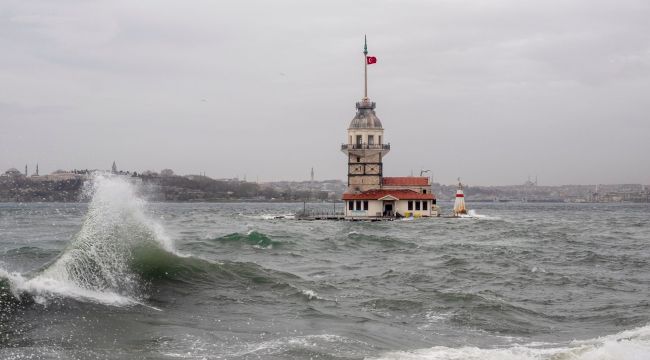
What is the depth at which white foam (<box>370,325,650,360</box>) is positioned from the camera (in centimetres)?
1292

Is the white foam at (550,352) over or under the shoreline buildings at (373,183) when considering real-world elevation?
under

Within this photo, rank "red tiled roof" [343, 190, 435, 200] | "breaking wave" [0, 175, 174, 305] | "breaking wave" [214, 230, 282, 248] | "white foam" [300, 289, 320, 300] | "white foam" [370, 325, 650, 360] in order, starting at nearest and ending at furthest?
1. "white foam" [370, 325, 650, 360]
2. "breaking wave" [0, 175, 174, 305]
3. "white foam" [300, 289, 320, 300]
4. "breaking wave" [214, 230, 282, 248]
5. "red tiled roof" [343, 190, 435, 200]

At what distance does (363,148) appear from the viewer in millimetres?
72500

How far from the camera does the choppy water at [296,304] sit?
551 inches

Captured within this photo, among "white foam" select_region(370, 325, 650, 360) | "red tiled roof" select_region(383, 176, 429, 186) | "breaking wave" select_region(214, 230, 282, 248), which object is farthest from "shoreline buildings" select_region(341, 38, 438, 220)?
"white foam" select_region(370, 325, 650, 360)

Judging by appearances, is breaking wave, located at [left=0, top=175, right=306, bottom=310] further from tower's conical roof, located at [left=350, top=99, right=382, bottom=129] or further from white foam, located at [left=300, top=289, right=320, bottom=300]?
tower's conical roof, located at [left=350, top=99, right=382, bottom=129]

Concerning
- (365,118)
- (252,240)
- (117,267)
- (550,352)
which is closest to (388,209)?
(365,118)

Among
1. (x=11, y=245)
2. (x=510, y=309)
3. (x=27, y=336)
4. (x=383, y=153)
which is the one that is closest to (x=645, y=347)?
(x=510, y=309)

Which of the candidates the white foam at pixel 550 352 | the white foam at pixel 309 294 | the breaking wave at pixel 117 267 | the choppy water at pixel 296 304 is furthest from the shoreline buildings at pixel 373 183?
the white foam at pixel 550 352

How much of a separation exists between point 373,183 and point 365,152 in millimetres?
3140

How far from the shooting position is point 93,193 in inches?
890

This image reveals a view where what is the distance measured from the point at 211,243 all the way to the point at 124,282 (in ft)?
61.1

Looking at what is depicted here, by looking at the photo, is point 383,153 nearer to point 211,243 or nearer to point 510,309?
point 211,243

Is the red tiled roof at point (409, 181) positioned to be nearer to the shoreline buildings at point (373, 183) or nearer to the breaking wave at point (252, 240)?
the shoreline buildings at point (373, 183)
